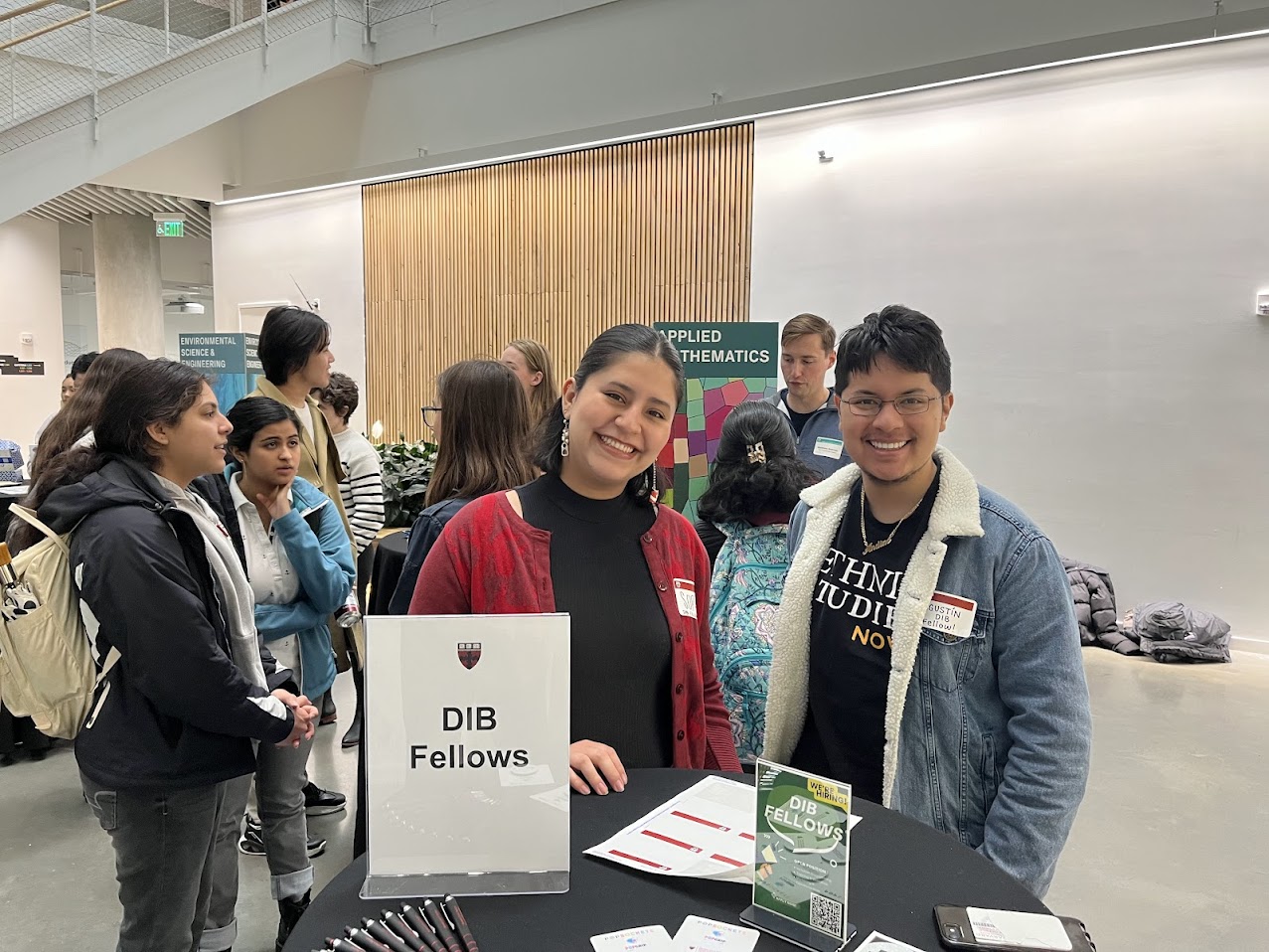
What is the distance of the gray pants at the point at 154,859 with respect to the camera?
1910mm

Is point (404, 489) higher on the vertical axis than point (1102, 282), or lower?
lower

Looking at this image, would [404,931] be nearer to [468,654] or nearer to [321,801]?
[468,654]

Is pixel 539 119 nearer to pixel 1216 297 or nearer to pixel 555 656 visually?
pixel 1216 297

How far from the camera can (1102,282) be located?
6.25 m

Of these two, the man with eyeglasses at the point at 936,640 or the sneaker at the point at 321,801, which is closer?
the man with eyeglasses at the point at 936,640

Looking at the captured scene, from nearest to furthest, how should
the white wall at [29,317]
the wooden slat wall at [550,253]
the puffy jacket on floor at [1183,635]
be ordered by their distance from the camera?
the puffy jacket on floor at [1183,635], the wooden slat wall at [550,253], the white wall at [29,317]

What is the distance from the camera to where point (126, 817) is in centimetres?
191

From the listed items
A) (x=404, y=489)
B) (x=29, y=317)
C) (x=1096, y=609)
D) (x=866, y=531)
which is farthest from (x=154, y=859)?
(x=29, y=317)

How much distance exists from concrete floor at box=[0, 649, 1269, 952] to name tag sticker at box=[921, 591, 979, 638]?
193 cm

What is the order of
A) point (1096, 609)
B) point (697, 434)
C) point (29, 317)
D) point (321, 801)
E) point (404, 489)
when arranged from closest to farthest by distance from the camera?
point (321, 801), point (697, 434), point (404, 489), point (1096, 609), point (29, 317)

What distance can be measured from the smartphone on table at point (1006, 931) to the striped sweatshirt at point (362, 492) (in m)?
3.22

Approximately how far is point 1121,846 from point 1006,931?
287 centimetres

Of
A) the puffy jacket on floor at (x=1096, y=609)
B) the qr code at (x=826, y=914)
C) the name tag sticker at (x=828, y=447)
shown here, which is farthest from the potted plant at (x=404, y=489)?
the qr code at (x=826, y=914)

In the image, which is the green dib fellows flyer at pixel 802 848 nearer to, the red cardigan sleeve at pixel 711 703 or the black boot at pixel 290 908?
the red cardigan sleeve at pixel 711 703
